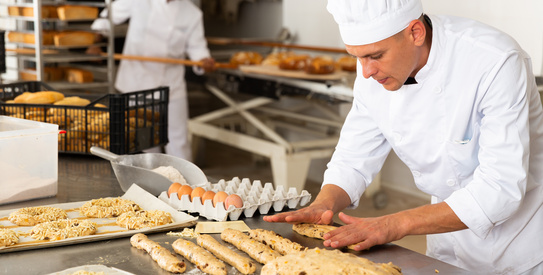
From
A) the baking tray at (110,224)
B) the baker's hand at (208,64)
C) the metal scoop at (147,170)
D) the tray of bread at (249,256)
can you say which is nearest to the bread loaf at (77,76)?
the baker's hand at (208,64)

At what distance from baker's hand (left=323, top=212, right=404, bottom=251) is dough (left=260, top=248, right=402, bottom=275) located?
0.60ft

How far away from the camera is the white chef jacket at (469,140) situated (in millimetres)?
1625

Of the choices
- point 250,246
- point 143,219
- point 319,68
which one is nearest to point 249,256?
point 250,246

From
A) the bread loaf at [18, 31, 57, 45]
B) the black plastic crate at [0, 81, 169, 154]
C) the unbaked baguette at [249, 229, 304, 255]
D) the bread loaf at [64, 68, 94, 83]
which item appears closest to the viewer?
the unbaked baguette at [249, 229, 304, 255]

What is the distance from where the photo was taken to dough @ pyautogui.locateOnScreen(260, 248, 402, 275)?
1.30 m

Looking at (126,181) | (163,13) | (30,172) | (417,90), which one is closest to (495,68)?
(417,90)

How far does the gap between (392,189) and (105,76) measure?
268 centimetres

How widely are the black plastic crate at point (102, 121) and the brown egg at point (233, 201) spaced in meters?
0.82

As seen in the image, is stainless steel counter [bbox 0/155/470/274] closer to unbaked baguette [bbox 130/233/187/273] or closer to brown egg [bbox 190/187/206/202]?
unbaked baguette [bbox 130/233/187/273]

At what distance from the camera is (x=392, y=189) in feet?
17.5

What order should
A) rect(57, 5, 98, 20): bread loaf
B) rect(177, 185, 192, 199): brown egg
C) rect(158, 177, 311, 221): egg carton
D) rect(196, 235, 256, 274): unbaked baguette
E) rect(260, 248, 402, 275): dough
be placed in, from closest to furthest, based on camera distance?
1. rect(260, 248, 402, 275): dough
2. rect(196, 235, 256, 274): unbaked baguette
3. rect(158, 177, 311, 221): egg carton
4. rect(177, 185, 192, 199): brown egg
5. rect(57, 5, 98, 20): bread loaf

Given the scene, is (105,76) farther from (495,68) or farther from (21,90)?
(495,68)

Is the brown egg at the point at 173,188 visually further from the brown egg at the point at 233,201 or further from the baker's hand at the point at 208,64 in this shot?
the baker's hand at the point at 208,64

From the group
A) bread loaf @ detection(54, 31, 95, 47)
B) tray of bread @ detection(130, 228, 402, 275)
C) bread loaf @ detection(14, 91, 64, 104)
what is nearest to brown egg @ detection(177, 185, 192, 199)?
tray of bread @ detection(130, 228, 402, 275)
